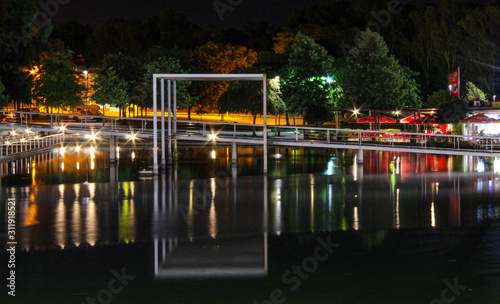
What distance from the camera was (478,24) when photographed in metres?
83.1

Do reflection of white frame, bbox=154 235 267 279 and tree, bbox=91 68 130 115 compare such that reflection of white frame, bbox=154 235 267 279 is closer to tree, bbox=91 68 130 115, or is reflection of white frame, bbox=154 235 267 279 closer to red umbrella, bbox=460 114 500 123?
red umbrella, bbox=460 114 500 123

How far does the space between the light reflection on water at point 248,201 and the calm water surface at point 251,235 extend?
6cm

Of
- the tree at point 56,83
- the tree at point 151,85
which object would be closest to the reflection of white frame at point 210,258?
the tree at point 151,85

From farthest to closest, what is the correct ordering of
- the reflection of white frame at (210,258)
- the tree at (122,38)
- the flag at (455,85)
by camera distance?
the tree at (122,38), the flag at (455,85), the reflection of white frame at (210,258)

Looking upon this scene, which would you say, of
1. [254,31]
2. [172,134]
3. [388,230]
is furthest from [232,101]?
[254,31]

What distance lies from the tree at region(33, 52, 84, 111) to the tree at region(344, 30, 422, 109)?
32.2 metres

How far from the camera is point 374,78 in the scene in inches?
2410

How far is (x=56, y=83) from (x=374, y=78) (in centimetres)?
3603

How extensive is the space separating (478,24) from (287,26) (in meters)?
36.7

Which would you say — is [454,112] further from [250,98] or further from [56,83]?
[56,83]

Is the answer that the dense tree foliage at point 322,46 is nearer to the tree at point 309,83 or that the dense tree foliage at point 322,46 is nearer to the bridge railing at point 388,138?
the tree at point 309,83

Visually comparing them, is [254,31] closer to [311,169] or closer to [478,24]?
[478,24]

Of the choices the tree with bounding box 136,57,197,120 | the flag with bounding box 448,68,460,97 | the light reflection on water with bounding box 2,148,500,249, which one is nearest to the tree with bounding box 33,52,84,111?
the tree with bounding box 136,57,197,120

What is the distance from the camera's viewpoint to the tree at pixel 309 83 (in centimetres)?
6175
